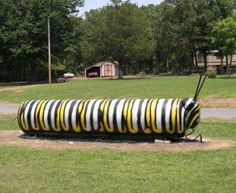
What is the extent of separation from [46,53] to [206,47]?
106 ft

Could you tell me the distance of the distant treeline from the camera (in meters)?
61.4

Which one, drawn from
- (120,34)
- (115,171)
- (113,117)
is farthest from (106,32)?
(115,171)

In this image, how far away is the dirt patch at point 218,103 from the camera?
2115 centimetres

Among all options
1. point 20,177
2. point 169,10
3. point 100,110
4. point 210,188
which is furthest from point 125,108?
point 169,10

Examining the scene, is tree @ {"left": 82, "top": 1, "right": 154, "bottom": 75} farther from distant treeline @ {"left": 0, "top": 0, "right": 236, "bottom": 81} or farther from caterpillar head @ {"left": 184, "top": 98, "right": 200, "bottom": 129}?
caterpillar head @ {"left": 184, "top": 98, "right": 200, "bottom": 129}

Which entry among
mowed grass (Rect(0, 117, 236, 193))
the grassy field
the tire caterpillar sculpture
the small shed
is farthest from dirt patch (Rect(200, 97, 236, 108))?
the small shed

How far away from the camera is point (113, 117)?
466 inches

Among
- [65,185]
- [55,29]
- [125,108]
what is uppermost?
[55,29]

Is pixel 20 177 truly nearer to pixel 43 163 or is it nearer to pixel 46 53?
pixel 43 163

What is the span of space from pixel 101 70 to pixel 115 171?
299ft

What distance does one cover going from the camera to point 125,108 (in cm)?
1184

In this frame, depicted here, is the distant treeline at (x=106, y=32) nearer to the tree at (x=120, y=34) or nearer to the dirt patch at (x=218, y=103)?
the tree at (x=120, y=34)

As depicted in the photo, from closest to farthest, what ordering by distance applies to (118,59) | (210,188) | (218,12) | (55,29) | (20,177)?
(210,188), (20,177), (55,29), (118,59), (218,12)

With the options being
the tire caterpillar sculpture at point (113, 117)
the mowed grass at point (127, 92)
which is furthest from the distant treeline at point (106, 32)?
the tire caterpillar sculpture at point (113, 117)
